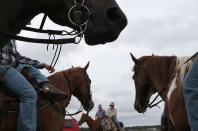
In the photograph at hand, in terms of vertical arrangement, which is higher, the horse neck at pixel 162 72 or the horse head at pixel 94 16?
the horse head at pixel 94 16

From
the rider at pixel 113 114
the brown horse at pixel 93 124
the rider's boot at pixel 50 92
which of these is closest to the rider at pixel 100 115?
the brown horse at pixel 93 124

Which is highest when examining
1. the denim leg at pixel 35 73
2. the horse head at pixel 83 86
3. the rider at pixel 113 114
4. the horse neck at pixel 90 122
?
the denim leg at pixel 35 73

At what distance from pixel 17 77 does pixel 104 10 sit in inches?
74.8

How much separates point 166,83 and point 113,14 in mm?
3292

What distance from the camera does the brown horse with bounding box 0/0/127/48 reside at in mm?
2326

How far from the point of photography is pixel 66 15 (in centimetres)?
249

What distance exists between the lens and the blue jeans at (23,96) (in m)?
3.67

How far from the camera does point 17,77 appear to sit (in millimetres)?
3705

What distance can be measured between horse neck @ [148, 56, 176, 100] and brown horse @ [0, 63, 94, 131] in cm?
175

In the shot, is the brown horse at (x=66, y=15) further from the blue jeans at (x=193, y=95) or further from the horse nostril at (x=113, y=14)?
the blue jeans at (x=193, y=95)

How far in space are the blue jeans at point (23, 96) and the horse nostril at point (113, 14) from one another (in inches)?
74.0

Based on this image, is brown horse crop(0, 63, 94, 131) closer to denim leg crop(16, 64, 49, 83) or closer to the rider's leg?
the rider's leg

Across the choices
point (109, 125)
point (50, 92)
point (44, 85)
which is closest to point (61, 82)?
point (44, 85)

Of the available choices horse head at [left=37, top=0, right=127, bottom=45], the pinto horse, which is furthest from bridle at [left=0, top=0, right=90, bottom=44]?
the pinto horse
